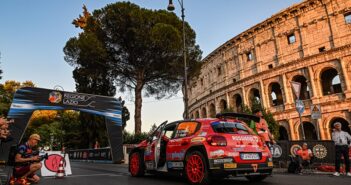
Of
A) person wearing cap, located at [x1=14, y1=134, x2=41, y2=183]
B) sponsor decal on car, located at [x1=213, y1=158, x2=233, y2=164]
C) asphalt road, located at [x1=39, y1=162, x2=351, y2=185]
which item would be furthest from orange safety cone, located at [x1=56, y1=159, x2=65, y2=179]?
sponsor decal on car, located at [x1=213, y1=158, x2=233, y2=164]

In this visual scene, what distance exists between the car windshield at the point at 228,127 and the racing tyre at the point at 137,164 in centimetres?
285

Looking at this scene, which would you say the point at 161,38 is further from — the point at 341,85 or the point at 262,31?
the point at 341,85

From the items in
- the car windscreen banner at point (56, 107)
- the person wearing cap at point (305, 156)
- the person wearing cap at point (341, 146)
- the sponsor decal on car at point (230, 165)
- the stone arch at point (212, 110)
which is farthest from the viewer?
the stone arch at point (212, 110)

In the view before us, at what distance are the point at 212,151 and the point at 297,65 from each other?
969 inches

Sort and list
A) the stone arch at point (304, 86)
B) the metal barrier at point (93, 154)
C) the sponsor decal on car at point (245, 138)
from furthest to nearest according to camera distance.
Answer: the stone arch at point (304, 86) < the metal barrier at point (93, 154) < the sponsor decal on car at point (245, 138)

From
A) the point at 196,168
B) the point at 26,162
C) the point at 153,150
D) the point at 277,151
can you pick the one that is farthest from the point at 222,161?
the point at 277,151

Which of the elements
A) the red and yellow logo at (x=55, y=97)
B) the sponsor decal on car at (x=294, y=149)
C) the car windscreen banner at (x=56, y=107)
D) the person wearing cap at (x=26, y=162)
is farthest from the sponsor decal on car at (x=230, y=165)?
the red and yellow logo at (x=55, y=97)

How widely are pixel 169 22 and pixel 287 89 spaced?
534 inches

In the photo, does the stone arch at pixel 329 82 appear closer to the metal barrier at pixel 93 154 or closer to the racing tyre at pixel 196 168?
the metal barrier at pixel 93 154

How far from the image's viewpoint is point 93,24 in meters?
24.7

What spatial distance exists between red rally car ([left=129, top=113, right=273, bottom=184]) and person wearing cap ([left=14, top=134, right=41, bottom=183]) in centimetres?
297

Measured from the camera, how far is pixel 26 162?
6.37 m

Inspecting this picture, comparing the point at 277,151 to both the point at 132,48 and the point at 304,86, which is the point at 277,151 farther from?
the point at 304,86

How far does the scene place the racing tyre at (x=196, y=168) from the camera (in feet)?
17.3
